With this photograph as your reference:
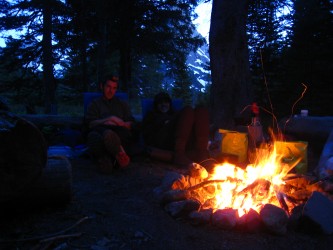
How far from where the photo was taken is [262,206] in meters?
2.67

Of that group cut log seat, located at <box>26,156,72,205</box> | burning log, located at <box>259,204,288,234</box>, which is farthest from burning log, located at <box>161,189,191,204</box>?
cut log seat, located at <box>26,156,72,205</box>

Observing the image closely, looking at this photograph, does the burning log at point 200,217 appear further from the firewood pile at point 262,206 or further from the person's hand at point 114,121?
the person's hand at point 114,121

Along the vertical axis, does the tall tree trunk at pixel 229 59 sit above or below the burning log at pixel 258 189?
above

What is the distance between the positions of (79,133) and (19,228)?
3.91 metres

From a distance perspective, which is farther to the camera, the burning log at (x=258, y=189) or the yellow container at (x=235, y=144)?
the yellow container at (x=235, y=144)

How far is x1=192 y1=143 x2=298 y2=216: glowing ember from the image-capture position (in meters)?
2.97

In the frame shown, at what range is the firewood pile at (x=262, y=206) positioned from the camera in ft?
8.30

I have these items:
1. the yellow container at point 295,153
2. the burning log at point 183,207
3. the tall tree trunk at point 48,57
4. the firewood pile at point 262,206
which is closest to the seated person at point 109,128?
the firewood pile at point 262,206

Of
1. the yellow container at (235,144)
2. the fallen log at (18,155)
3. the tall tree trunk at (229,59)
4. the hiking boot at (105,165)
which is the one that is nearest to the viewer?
the fallen log at (18,155)

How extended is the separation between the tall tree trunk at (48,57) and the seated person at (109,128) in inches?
311

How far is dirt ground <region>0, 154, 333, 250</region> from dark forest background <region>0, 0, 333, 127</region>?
3.97 metres

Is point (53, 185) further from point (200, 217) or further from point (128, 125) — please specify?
point (128, 125)

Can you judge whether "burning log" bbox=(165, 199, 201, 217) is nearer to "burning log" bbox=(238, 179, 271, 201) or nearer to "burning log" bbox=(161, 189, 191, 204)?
"burning log" bbox=(161, 189, 191, 204)

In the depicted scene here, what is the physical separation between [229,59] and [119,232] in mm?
4658
